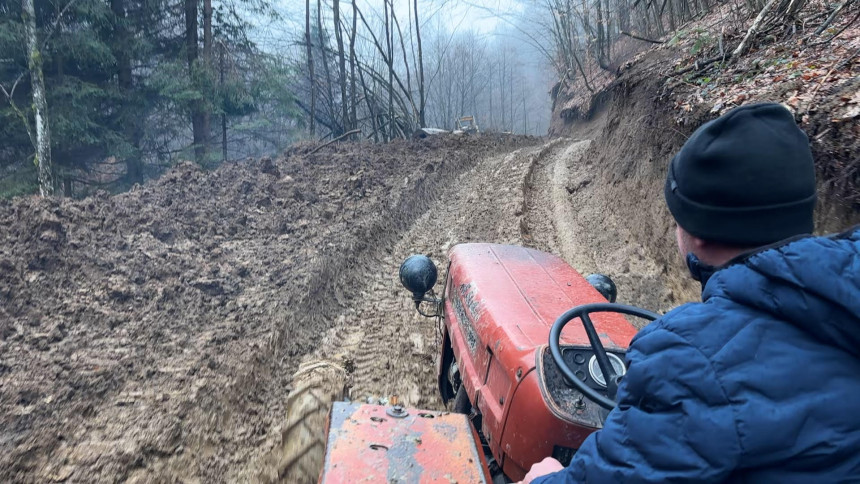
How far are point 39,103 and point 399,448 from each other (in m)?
11.9

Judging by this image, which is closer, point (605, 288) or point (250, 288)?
point (605, 288)

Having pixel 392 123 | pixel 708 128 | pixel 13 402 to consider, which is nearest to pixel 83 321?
pixel 13 402

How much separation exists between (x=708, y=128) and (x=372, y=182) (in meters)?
8.99

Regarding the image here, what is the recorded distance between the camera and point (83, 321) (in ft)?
15.1

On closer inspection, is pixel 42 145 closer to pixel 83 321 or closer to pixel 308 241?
pixel 308 241

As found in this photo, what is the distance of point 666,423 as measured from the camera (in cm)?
107

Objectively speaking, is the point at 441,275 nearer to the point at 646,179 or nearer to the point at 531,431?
the point at 646,179

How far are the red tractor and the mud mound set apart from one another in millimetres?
1782

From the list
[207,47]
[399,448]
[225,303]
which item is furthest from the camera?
[207,47]

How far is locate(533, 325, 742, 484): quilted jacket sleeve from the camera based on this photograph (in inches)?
39.6

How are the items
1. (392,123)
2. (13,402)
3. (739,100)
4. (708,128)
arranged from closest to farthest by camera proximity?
(708,128)
(13,402)
(739,100)
(392,123)

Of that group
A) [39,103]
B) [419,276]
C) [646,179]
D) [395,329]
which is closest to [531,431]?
[419,276]

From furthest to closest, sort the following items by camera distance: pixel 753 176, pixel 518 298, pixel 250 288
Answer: pixel 250 288, pixel 518 298, pixel 753 176

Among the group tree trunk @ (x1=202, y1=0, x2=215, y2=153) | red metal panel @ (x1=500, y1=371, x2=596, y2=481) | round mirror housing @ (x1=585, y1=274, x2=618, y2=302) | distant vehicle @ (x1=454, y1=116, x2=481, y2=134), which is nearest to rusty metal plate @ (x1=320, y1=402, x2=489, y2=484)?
red metal panel @ (x1=500, y1=371, x2=596, y2=481)
